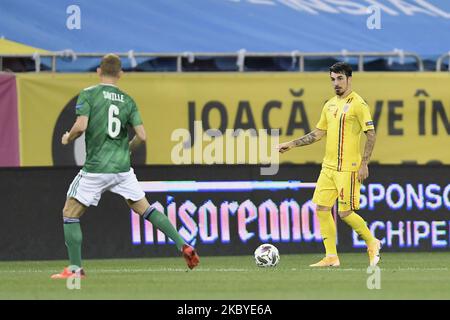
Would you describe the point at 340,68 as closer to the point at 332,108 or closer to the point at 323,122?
the point at 332,108

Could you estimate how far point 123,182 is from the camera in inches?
513

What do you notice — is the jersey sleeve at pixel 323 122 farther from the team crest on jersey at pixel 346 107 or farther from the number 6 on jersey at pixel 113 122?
the number 6 on jersey at pixel 113 122

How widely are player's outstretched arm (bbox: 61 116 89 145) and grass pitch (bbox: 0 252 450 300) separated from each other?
1.28 m

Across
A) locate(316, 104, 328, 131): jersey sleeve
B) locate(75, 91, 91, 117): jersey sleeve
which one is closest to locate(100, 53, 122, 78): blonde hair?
Answer: locate(75, 91, 91, 117): jersey sleeve

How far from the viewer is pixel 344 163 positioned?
14.2 metres

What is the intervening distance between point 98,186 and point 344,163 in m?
2.73

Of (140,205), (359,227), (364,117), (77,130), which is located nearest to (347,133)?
(364,117)

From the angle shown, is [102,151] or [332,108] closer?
[102,151]

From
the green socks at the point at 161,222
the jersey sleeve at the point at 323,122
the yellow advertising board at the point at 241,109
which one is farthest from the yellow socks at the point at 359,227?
the yellow advertising board at the point at 241,109

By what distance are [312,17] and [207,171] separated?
3.56 meters

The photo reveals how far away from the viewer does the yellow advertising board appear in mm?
18141

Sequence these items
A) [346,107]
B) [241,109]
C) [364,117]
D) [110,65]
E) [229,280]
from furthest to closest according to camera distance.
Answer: [241,109]
[346,107]
[364,117]
[110,65]
[229,280]

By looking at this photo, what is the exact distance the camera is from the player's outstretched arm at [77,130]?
12492 millimetres

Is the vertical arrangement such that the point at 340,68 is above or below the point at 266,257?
Result: above
